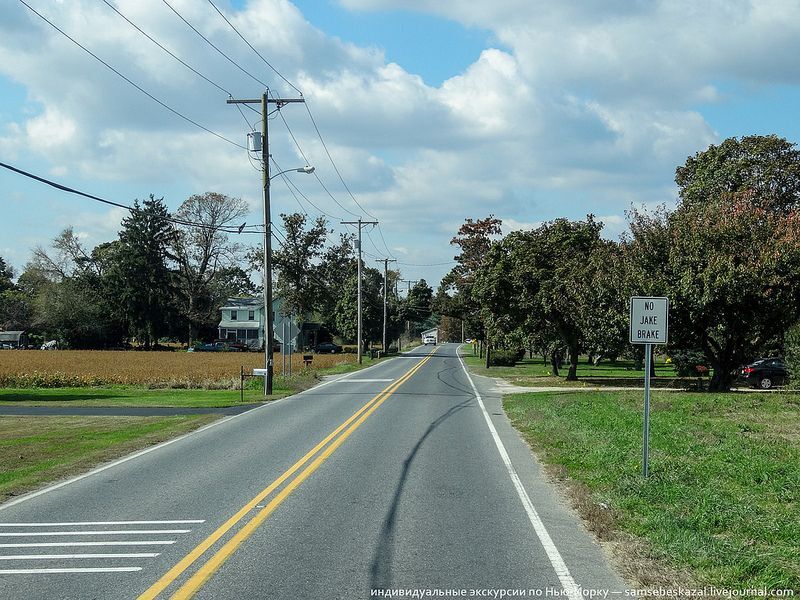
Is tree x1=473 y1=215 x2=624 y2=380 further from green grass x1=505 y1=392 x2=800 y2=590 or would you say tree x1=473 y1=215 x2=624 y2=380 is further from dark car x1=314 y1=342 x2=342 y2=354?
dark car x1=314 y1=342 x2=342 y2=354

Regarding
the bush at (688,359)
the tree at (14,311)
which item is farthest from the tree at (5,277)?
the bush at (688,359)

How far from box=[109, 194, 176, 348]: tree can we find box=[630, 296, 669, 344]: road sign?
84.8 m

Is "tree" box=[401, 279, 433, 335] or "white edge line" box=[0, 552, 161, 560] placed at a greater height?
"tree" box=[401, 279, 433, 335]

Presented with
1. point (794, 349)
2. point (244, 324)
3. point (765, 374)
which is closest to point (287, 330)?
point (794, 349)

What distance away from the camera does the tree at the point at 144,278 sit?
299 feet

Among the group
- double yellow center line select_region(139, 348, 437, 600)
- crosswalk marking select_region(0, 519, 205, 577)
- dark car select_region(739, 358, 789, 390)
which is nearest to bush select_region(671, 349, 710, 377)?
dark car select_region(739, 358, 789, 390)

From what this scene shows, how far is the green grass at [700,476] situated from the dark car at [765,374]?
14.2 metres

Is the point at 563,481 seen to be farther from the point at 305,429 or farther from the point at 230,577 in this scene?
the point at 305,429

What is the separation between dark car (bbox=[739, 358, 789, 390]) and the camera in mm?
36406

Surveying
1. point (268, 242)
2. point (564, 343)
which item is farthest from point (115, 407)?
point (564, 343)

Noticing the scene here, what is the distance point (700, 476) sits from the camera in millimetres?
11625

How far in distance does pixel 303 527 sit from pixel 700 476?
19.7 feet

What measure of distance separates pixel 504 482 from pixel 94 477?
613 centimetres

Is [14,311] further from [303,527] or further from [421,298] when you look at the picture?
[303,527]
